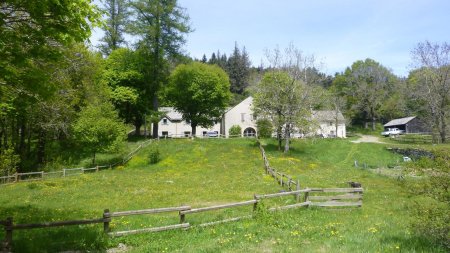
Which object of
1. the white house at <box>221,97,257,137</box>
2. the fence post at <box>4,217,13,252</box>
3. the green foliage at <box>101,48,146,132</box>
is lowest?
the fence post at <box>4,217,13,252</box>

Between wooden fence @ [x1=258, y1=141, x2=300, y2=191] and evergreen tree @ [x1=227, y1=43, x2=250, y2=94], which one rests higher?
evergreen tree @ [x1=227, y1=43, x2=250, y2=94]

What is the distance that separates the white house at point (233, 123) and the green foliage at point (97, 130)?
95.1ft

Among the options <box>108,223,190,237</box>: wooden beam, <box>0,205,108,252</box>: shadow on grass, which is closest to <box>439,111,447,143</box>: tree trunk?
<box>108,223,190,237</box>: wooden beam

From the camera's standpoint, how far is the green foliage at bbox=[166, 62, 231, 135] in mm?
61812

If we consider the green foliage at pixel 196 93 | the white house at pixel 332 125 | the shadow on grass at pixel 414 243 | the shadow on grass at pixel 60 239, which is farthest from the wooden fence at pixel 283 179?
the white house at pixel 332 125

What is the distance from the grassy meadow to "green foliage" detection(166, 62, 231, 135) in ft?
57.1

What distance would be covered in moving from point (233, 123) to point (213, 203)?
53.4 meters

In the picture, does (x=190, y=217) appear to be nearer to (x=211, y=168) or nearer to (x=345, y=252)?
(x=345, y=252)

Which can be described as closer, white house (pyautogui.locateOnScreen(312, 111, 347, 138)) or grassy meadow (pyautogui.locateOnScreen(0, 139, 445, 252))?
grassy meadow (pyautogui.locateOnScreen(0, 139, 445, 252))

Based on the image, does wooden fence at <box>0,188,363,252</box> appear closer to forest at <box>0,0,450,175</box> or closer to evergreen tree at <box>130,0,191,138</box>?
forest at <box>0,0,450,175</box>

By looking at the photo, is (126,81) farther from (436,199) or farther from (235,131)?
(436,199)

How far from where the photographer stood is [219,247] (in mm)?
10945

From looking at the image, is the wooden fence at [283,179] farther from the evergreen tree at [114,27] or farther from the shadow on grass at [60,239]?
the evergreen tree at [114,27]

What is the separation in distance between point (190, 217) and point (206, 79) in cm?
4749
